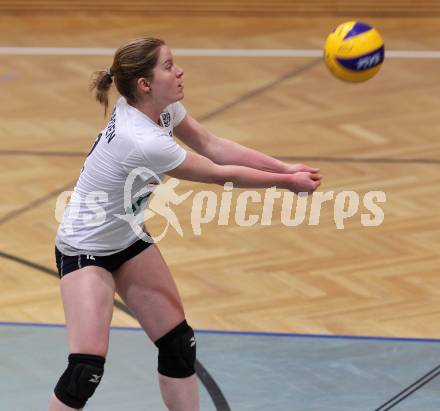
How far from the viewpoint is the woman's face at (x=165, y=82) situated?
15.1ft

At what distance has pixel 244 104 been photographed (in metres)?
10.2

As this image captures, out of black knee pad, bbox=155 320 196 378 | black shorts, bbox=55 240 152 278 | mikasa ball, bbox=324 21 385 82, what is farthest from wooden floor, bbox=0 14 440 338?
black shorts, bbox=55 240 152 278

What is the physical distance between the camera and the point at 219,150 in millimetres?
5070

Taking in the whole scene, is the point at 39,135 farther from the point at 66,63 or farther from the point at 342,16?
the point at 342,16

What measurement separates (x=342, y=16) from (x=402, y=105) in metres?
2.71

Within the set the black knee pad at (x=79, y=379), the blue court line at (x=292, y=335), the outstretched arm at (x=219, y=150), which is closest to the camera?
the black knee pad at (x=79, y=379)

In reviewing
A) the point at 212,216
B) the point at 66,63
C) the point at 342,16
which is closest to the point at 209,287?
the point at 212,216

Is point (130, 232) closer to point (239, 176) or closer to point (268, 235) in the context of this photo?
point (239, 176)

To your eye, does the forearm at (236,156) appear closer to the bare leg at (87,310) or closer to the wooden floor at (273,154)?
the bare leg at (87,310)

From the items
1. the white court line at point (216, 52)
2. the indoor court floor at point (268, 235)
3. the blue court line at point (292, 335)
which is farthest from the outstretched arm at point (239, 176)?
the white court line at point (216, 52)

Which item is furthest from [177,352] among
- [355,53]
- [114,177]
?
[355,53]

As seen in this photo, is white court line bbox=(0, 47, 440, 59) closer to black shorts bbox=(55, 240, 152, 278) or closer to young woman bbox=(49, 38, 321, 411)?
young woman bbox=(49, 38, 321, 411)

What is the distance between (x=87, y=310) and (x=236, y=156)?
95 cm

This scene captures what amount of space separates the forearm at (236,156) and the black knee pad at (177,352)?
0.71m
